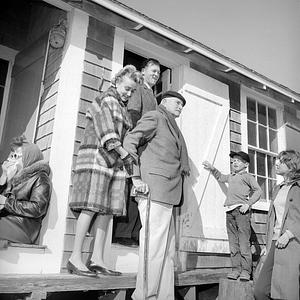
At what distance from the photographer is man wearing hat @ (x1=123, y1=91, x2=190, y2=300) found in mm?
2715

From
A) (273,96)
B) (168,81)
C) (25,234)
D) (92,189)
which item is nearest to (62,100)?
(92,189)

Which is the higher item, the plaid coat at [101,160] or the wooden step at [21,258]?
the plaid coat at [101,160]

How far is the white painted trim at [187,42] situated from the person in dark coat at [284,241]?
165 cm

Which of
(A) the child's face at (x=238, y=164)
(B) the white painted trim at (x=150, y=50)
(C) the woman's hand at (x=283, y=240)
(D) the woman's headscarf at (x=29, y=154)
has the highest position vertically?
(B) the white painted trim at (x=150, y=50)

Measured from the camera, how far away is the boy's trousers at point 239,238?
389 cm

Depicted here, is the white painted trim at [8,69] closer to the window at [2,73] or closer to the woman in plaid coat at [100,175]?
the window at [2,73]

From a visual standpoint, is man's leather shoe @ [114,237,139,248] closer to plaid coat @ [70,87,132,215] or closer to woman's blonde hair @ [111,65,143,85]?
plaid coat @ [70,87,132,215]

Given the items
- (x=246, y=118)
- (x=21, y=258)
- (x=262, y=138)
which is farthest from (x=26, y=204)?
(x=262, y=138)

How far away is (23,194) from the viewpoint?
293 cm

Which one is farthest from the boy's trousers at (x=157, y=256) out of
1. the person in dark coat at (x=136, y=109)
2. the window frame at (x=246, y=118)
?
the window frame at (x=246, y=118)

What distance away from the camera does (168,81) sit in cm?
454

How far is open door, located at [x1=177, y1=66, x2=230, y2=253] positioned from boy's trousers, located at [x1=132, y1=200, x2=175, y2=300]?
1.06 meters

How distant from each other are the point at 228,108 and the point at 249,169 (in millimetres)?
1058

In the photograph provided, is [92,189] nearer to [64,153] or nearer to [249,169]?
[64,153]
